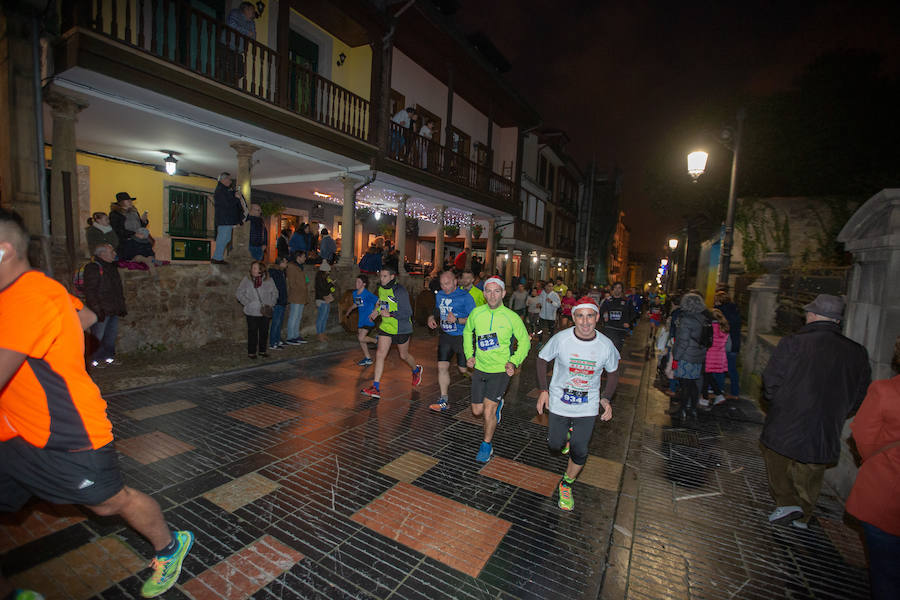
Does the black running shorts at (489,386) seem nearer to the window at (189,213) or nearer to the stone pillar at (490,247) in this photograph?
the window at (189,213)

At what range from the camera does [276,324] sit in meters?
9.08

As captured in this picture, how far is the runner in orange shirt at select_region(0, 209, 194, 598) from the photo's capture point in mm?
1908

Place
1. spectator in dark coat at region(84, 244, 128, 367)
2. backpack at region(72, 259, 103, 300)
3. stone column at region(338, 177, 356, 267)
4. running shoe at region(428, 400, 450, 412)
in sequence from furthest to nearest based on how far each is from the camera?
stone column at region(338, 177, 356, 267)
backpack at region(72, 259, 103, 300)
spectator in dark coat at region(84, 244, 128, 367)
running shoe at region(428, 400, 450, 412)

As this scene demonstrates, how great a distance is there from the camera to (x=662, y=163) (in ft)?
62.6

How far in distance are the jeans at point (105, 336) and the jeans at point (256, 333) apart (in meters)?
2.08

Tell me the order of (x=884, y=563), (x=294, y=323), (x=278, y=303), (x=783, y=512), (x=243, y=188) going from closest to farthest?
(x=884, y=563) → (x=783, y=512) → (x=278, y=303) → (x=243, y=188) → (x=294, y=323)

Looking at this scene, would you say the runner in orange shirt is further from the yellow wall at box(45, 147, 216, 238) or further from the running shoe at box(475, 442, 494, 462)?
the yellow wall at box(45, 147, 216, 238)

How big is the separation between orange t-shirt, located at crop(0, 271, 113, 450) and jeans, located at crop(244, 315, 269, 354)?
6.28 metres

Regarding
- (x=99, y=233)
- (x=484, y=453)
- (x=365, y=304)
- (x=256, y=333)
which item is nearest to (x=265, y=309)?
(x=256, y=333)

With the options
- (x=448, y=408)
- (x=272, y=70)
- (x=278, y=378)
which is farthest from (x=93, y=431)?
(x=272, y=70)

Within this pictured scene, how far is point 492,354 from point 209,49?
7.65m

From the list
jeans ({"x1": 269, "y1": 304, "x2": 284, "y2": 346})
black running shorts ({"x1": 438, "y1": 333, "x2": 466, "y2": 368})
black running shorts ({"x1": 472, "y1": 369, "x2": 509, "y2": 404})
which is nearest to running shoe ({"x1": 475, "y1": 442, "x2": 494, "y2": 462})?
black running shorts ({"x1": 472, "y1": 369, "x2": 509, "y2": 404})

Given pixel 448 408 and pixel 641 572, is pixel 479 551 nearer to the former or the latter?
pixel 641 572

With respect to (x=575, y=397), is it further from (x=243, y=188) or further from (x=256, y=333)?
(x=243, y=188)
